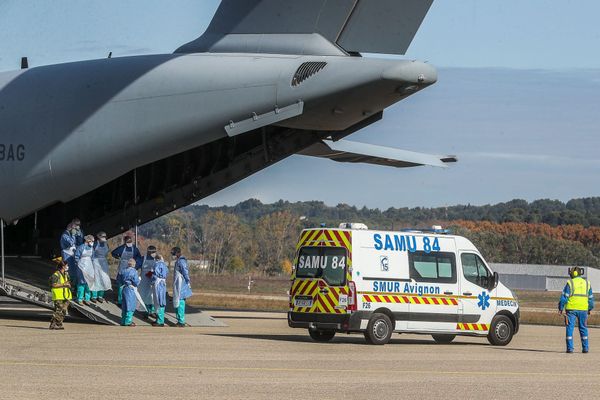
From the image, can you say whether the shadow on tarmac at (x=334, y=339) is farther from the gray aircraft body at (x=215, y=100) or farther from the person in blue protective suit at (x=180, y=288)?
the gray aircraft body at (x=215, y=100)

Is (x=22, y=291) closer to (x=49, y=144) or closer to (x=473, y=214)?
(x=49, y=144)

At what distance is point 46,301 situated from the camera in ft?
82.4

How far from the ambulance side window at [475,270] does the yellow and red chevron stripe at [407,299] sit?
77 cm

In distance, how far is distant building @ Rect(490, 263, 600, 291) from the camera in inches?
3088

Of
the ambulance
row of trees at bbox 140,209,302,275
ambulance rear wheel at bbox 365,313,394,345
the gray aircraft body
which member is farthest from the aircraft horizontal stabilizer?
row of trees at bbox 140,209,302,275

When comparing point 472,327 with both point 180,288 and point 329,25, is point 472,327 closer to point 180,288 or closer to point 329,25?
point 180,288

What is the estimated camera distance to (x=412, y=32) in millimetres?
23000

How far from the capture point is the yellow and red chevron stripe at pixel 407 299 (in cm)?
2169

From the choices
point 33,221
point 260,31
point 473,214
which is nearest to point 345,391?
point 260,31

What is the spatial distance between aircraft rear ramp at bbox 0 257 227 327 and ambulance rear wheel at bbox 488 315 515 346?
6.16 metres

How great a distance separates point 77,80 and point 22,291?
4763 mm

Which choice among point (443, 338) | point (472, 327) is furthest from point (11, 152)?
point (472, 327)

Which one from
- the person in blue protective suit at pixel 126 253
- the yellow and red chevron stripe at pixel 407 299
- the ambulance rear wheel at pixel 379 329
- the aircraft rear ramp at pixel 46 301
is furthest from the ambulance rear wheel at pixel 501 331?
the person in blue protective suit at pixel 126 253

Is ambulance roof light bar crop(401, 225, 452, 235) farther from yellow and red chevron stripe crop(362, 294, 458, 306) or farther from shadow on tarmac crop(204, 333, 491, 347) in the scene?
shadow on tarmac crop(204, 333, 491, 347)
